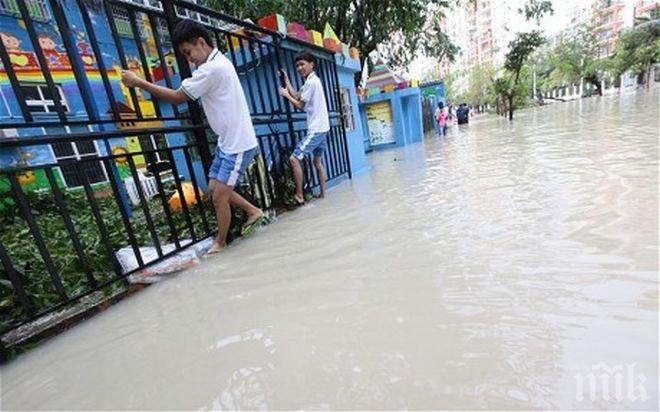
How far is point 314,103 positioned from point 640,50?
5183 cm

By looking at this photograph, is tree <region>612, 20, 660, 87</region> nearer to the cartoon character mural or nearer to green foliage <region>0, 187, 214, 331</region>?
green foliage <region>0, 187, 214, 331</region>

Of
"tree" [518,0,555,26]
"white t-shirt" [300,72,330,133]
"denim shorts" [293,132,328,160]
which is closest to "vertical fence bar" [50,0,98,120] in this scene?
"denim shorts" [293,132,328,160]

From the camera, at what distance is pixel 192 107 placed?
3139 millimetres

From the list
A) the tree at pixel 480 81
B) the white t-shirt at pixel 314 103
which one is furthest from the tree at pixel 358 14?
the tree at pixel 480 81

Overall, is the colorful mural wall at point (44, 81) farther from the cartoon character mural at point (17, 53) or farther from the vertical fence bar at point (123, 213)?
the vertical fence bar at point (123, 213)

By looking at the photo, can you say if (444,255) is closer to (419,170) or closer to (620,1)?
(419,170)

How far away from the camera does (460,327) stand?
5.11 feet

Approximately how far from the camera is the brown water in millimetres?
1270

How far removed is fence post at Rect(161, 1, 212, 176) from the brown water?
37.5 inches

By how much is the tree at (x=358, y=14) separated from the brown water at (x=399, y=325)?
26.8ft

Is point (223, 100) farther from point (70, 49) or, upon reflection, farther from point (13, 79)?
point (13, 79)

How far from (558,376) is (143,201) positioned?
2.67 metres

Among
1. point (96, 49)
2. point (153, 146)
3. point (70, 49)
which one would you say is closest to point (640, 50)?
point (153, 146)

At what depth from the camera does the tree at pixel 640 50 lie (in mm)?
37959
